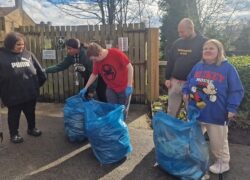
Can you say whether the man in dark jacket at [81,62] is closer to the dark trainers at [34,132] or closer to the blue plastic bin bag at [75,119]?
the blue plastic bin bag at [75,119]

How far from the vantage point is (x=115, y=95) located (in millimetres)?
4598

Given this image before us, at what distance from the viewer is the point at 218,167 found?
12.5 ft

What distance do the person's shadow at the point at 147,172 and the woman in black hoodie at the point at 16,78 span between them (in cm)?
193

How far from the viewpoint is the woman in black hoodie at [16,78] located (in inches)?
178

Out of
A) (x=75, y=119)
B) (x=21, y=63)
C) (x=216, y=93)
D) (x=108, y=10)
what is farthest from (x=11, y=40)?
(x=108, y=10)

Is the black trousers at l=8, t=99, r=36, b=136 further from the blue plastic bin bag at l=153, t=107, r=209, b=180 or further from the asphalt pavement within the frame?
the blue plastic bin bag at l=153, t=107, r=209, b=180

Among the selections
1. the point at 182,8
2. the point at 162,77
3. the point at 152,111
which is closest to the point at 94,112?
the point at 152,111

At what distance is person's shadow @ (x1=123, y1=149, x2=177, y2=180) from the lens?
379 cm

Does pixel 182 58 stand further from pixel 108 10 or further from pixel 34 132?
pixel 108 10

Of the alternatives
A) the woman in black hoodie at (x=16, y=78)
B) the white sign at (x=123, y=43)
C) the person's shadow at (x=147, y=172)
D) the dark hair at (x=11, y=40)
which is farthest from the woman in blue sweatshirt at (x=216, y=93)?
the white sign at (x=123, y=43)

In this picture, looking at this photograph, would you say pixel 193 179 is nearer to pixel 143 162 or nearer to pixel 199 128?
pixel 199 128

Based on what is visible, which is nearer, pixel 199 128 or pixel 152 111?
pixel 199 128

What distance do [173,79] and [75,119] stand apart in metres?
1.53

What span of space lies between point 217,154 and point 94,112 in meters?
1.64
